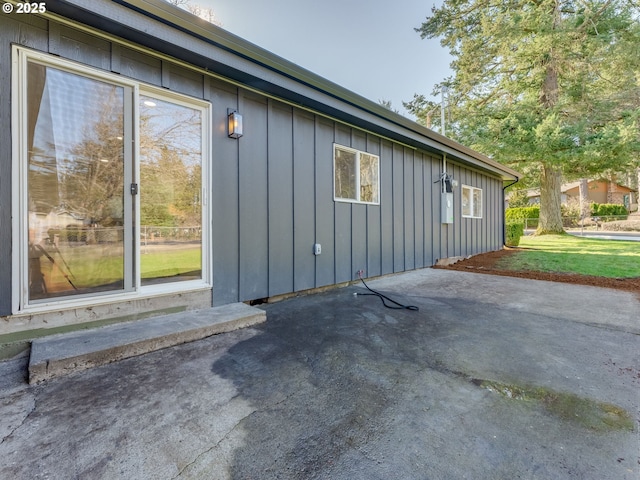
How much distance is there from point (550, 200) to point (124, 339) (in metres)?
15.1

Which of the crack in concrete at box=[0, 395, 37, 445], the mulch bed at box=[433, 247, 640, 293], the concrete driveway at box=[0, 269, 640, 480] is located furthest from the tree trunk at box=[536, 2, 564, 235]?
the crack in concrete at box=[0, 395, 37, 445]

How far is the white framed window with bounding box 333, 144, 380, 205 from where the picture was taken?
4.46 meters

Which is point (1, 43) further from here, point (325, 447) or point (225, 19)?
point (225, 19)

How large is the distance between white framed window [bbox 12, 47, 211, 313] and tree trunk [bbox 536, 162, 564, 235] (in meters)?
14.0

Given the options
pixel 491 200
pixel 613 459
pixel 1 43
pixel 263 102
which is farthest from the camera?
pixel 491 200

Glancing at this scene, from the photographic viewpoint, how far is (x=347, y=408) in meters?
1.59

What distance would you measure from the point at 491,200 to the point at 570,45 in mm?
6650

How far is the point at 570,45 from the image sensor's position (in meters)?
10.4

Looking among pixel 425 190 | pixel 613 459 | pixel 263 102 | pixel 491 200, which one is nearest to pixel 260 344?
pixel 613 459

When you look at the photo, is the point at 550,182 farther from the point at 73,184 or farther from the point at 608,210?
the point at 608,210

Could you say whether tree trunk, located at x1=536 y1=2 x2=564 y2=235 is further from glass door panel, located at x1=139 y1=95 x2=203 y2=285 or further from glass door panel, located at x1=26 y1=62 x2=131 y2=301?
glass door panel, located at x1=26 y1=62 x2=131 y2=301

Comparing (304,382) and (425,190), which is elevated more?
(425,190)

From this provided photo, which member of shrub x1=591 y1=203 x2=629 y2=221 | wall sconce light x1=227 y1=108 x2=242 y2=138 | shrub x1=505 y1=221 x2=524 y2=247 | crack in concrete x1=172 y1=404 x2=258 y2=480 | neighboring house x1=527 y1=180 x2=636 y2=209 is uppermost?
neighboring house x1=527 y1=180 x2=636 y2=209

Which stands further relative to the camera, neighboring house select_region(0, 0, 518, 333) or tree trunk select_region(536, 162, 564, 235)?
tree trunk select_region(536, 162, 564, 235)
